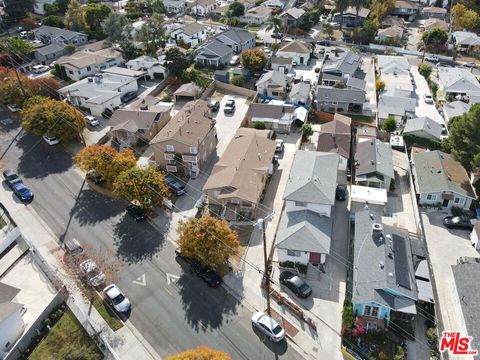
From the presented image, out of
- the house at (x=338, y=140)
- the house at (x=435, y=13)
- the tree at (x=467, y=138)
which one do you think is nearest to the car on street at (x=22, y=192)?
the house at (x=338, y=140)

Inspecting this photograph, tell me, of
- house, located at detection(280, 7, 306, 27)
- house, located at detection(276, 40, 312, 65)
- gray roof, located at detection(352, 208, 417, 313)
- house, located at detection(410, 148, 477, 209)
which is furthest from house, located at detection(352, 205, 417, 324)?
house, located at detection(280, 7, 306, 27)

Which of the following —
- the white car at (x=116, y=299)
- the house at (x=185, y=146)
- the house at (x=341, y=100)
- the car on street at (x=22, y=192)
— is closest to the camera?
the white car at (x=116, y=299)

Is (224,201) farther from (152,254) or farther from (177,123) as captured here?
(177,123)

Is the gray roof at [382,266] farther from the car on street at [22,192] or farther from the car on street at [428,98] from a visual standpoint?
the car on street at [428,98]

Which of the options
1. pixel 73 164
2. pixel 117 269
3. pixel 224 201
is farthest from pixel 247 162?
pixel 73 164

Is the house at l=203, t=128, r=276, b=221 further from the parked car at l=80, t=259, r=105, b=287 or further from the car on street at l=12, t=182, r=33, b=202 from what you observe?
the car on street at l=12, t=182, r=33, b=202
